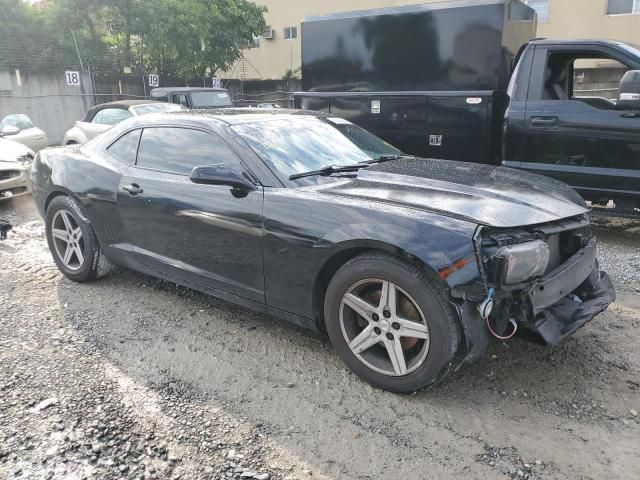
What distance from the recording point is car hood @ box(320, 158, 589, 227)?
112 inches

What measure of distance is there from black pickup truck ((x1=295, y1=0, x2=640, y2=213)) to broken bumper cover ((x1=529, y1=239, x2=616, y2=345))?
7.94 ft

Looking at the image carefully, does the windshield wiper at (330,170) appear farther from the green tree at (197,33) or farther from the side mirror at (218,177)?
the green tree at (197,33)

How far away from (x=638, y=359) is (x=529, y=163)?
292 centimetres

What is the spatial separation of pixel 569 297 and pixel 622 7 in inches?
693

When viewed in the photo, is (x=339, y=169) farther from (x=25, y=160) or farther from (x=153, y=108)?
(x=153, y=108)

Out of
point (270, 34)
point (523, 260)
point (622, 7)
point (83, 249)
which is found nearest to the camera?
point (523, 260)

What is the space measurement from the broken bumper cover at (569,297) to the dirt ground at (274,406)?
377mm

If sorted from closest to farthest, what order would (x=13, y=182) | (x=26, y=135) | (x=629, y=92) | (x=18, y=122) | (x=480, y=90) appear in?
(x=629, y=92) < (x=480, y=90) < (x=13, y=182) < (x=26, y=135) < (x=18, y=122)

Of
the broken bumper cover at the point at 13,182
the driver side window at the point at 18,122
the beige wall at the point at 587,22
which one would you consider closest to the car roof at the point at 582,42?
the broken bumper cover at the point at 13,182

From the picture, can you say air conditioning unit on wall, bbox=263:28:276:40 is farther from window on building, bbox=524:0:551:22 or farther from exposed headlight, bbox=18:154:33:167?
exposed headlight, bbox=18:154:33:167

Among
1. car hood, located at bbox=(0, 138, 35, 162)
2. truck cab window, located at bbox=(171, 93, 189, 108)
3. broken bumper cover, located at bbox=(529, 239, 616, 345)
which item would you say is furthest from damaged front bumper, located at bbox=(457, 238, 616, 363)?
truck cab window, located at bbox=(171, 93, 189, 108)

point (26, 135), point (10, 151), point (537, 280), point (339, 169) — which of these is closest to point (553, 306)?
point (537, 280)

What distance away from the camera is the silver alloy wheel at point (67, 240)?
457 cm

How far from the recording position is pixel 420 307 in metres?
2.70
